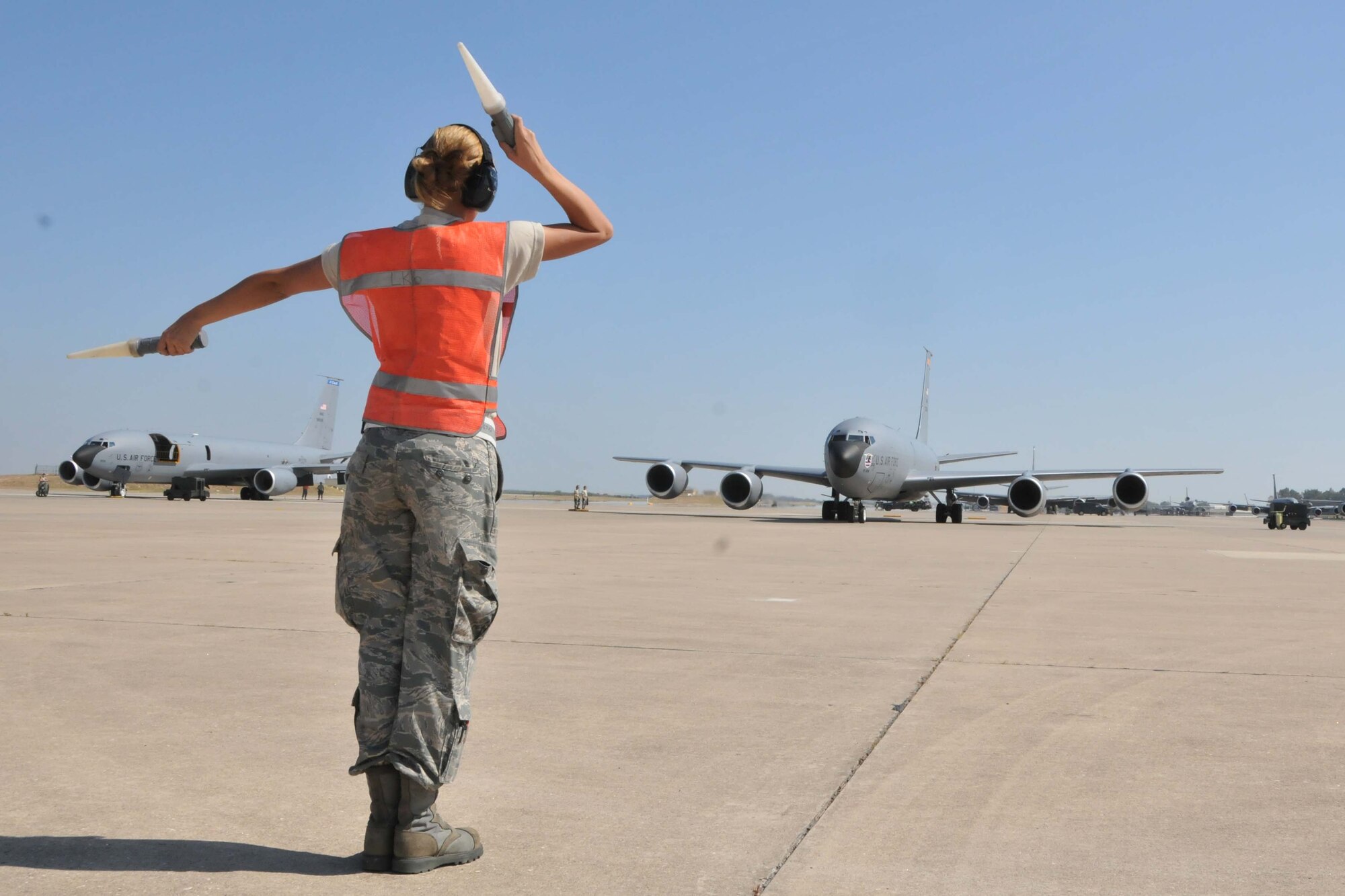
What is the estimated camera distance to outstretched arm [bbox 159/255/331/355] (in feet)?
9.69

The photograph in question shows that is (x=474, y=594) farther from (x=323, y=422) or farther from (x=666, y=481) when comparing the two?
(x=323, y=422)

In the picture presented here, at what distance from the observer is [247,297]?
118 inches

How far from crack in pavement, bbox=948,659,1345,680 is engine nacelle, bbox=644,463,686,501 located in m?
29.7

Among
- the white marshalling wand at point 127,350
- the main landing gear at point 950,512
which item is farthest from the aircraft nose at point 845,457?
the white marshalling wand at point 127,350

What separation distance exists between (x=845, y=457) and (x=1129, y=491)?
9.21 metres

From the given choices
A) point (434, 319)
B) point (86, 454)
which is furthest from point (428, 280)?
point (86, 454)

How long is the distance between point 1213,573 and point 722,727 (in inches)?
424

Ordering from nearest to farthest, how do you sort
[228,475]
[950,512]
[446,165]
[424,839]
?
[424,839]
[446,165]
[950,512]
[228,475]

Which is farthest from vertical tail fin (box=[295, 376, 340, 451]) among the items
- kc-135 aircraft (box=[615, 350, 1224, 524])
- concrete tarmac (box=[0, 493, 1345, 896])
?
concrete tarmac (box=[0, 493, 1345, 896])

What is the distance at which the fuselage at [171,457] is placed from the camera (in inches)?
1581

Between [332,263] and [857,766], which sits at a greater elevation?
[332,263]

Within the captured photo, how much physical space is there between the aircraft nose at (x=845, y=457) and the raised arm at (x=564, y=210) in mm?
28423

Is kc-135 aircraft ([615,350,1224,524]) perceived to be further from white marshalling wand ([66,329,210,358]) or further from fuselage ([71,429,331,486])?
white marshalling wand ([66,329,210,358])

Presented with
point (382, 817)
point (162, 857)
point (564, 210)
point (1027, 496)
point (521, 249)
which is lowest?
point (162, 857)
